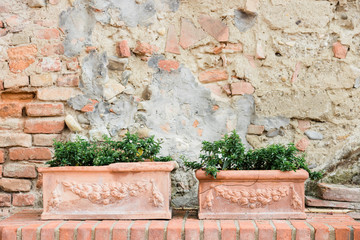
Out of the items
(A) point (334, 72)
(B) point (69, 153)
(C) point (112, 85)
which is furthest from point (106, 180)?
(A) point (334, 72)

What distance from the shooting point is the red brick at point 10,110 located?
2506 millimetres

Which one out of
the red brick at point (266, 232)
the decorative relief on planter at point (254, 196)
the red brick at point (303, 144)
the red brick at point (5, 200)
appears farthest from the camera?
the red brick at point (303, 144)

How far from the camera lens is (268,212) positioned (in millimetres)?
1984

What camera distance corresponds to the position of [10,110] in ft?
8.22

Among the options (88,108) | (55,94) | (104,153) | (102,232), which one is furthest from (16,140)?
(102,232)

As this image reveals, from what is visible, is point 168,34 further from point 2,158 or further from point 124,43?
point 2,158

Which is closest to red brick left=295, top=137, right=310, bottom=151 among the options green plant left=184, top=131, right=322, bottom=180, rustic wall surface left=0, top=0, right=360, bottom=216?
rustic wall surface left=0, top=0, right=360, bottom=216

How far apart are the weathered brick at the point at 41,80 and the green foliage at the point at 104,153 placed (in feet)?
1.82

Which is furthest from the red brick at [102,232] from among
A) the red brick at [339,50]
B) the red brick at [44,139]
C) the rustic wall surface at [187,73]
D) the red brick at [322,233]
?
the red brick at [339,50]

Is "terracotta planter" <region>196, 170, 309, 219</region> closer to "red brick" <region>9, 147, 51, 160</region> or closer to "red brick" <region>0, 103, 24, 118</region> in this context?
"red brick" <region>9, 147, 51, 160</region>

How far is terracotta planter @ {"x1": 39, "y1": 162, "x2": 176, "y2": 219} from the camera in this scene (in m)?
1.98

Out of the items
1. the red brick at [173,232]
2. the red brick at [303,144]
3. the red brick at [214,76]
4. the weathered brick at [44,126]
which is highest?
the red brick at [214,76]

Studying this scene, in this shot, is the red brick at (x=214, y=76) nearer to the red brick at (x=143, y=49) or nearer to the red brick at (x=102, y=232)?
the red brick at (x=143, y=49)

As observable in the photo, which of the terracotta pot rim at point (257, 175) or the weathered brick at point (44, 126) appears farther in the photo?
the weathered brick at point (44, 126)
